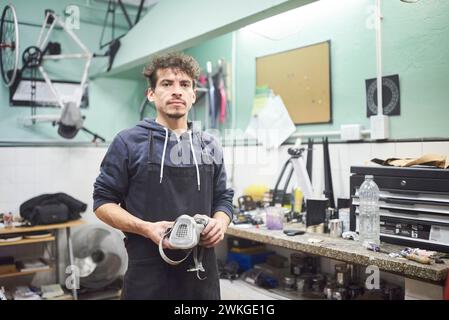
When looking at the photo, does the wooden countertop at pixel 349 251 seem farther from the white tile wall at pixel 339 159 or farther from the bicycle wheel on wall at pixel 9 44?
the bicycle wheel on wall at pixel 9 44

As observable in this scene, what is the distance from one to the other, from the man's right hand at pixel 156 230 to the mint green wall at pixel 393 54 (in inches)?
61.0

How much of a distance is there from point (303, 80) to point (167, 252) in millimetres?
1825

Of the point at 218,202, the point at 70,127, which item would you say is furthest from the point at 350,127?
the point at 70,127

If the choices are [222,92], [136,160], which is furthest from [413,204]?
[222,92]

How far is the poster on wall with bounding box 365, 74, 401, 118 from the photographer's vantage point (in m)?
2.14

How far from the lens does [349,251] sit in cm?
167

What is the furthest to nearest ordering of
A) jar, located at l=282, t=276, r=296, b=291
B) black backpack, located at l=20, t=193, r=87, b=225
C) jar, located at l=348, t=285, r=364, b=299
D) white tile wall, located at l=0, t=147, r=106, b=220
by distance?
black backpack, located at l=20, t=193, r=87, b=225 → white tile wall, located at l=0, t=147, r=106, b=220 → jar, located at l=282, t=276, r=296, b=291 → jar, located at l=348, t=285, r=364, b=299

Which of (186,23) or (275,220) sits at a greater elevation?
(186,23)

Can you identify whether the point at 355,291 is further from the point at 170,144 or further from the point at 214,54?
the point at 214,54

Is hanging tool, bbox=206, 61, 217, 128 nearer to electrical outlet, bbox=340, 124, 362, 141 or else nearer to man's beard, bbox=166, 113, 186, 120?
electrical outlet, bbox=340, 124, 362, 141

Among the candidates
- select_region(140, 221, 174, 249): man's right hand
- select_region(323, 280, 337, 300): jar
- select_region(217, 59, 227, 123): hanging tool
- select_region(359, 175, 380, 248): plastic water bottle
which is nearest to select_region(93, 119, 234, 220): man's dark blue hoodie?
select_region(140, 221, 174, 249): man's right hand

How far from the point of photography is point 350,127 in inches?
91.2

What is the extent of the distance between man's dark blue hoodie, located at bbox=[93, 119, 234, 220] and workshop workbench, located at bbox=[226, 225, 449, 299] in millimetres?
658
